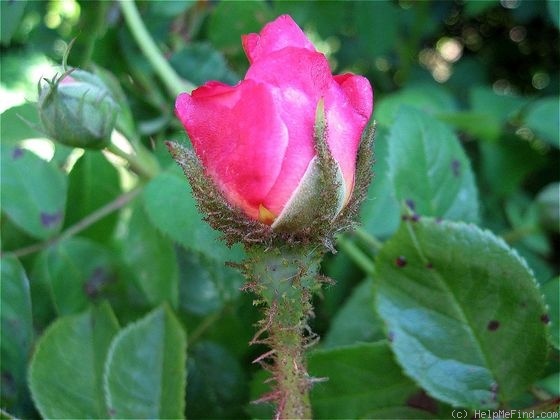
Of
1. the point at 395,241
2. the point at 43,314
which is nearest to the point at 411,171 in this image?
the point at 395,241

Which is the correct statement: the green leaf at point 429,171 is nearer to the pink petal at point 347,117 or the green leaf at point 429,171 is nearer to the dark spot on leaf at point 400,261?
the dark spot on leaf at point 400,261

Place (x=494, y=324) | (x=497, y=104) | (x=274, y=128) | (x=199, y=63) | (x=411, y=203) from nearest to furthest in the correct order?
(x=274, y=128) < (x=494, y=324) < (x=411, y=203) < (x=199, y=63) < (x=497, y=104)

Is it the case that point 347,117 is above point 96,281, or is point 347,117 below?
above

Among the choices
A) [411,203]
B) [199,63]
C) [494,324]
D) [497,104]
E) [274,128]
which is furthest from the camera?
[497,104]

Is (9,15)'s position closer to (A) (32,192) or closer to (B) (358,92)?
(A) (32,192)

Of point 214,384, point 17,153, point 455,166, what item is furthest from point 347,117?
point 17,153

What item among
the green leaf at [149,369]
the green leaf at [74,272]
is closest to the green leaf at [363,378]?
the green leaf at [149,369]

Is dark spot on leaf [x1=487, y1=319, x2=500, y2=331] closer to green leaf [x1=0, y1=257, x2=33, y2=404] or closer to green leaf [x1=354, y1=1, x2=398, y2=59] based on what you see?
green leaf [x1=0, y1=257, x2=33, y2=404]
